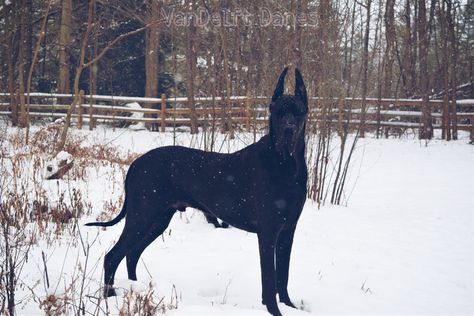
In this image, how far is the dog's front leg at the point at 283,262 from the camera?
3.04 meters

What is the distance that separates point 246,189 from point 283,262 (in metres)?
0.64

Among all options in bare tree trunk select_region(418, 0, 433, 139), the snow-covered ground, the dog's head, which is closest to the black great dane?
the dog's head

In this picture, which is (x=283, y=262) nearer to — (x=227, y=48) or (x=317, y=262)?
(x=317, y=262)

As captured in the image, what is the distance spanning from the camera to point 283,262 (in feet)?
10.1

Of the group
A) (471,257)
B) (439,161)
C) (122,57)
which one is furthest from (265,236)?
(122,57)

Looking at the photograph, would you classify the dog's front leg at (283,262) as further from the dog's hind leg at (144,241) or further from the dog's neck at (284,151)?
the dog's hind leg at (144,241)

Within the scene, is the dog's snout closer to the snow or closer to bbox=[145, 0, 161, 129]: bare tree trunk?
bbox=[145, 0, 161, 129]: bare tree trunk

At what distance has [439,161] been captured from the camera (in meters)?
10.9

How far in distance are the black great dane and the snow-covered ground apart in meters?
0.32

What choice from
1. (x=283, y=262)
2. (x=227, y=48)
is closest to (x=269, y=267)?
(x=283, y=262)

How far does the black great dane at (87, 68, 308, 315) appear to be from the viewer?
2789mm

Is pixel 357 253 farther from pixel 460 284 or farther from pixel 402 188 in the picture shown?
pixel 402 188

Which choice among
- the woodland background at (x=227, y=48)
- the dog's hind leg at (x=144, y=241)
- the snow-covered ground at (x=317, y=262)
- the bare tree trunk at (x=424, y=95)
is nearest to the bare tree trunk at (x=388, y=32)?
the woodland background at (x=227, y=48)

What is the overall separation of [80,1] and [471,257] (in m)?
19.6
